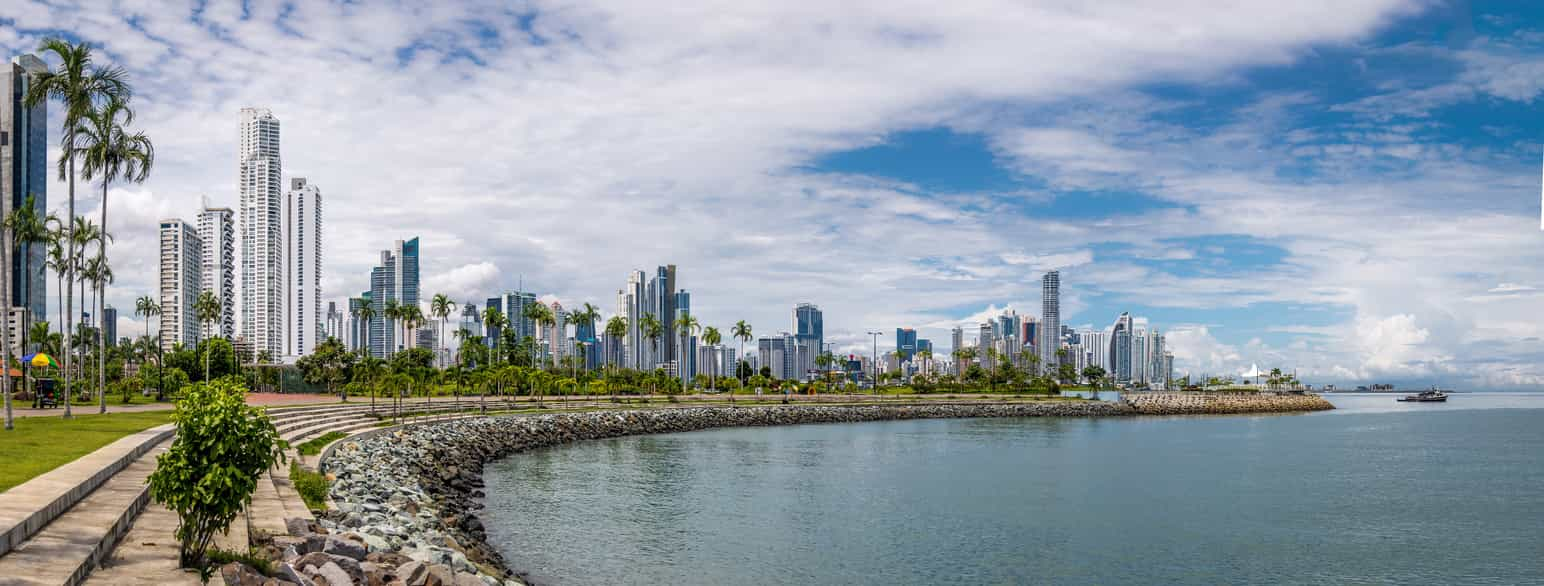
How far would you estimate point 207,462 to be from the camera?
49.2 ft

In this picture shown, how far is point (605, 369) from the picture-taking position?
452ft

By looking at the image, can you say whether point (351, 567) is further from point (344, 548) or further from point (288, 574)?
point (288, 574)

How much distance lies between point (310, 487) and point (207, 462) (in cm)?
1403

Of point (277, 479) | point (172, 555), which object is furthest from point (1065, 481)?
point (172, 555)

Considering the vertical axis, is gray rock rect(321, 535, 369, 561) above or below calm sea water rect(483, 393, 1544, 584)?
above

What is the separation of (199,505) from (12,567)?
2.37 meters

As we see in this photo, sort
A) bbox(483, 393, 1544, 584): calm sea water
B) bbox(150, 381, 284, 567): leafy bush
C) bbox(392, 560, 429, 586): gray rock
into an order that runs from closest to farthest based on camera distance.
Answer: bbox(150, 381, 284, 567): leafy bush → bbox(392, 560, 429, 586): gray rock → bbox(483, 393, 1544, 584): calm sea water

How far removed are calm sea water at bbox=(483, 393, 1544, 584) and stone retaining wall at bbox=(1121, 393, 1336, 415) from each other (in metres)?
74.3

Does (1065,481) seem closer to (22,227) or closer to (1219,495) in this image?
(1219,495)

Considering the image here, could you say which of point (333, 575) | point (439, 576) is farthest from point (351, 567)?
point (439, 576)

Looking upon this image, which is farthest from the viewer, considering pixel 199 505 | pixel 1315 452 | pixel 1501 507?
pixel 1315 452

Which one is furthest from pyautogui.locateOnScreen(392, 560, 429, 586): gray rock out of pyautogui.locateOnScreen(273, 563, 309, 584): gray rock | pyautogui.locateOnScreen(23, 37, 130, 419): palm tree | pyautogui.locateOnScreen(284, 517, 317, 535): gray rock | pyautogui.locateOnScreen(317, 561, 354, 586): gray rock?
pyautogui.locateOnScreen(23, 37, 130, 419): palm tree

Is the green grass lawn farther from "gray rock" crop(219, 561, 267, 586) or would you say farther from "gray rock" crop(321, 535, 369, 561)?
"gray rock" crop(321, 535, 369, 561)

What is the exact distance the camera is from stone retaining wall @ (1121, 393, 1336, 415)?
491 feet
